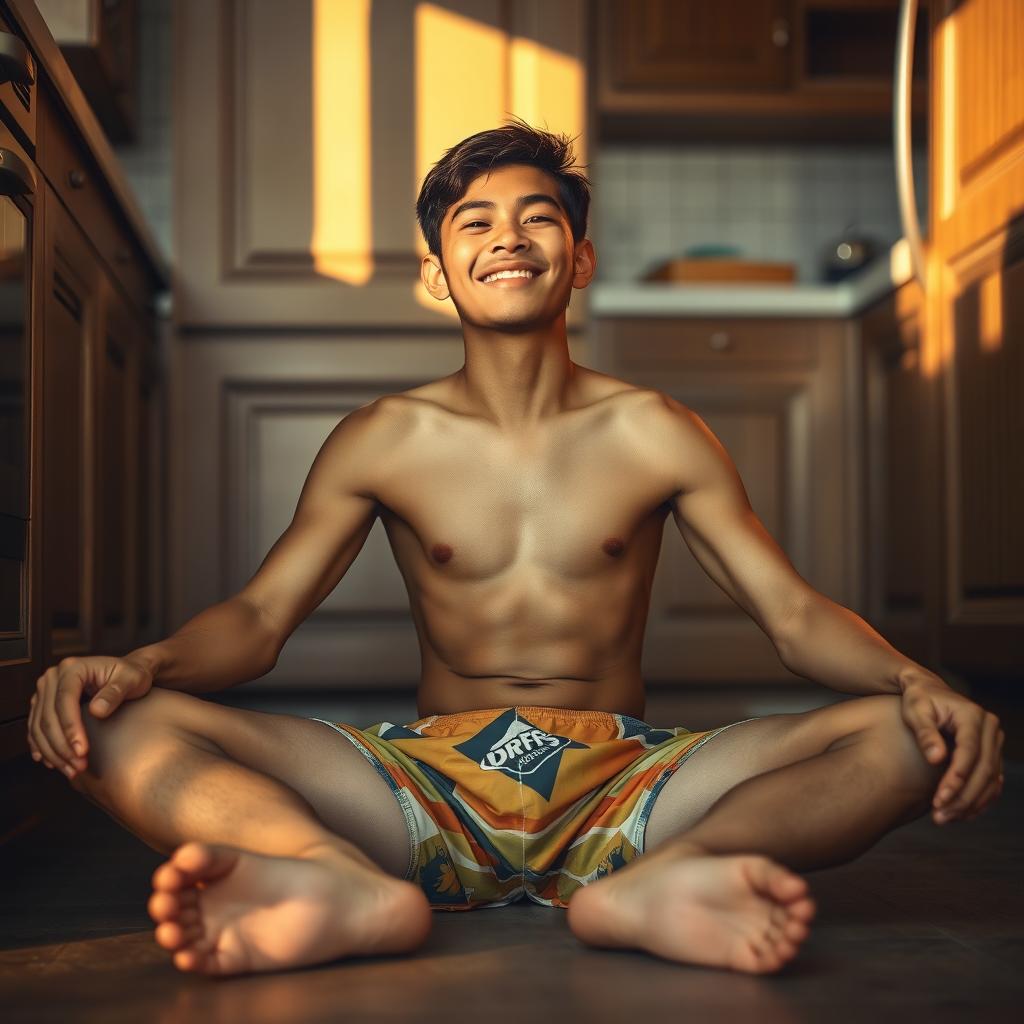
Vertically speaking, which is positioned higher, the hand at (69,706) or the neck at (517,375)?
the neck at (517,375)

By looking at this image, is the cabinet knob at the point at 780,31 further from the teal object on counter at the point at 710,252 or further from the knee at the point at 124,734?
the knee at the point at 124,734

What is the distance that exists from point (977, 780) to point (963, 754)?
0.9 inches

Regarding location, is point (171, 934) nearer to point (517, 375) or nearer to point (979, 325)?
point (517, 375)

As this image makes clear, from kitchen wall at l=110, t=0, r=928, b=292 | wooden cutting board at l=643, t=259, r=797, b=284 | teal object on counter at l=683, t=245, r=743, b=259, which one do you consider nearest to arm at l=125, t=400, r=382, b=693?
wooden cutting board at l=643, t=259, r=797, b=284

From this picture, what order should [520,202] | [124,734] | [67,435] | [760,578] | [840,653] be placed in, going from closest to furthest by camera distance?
[124,734], [840,653], [760,578], [520,202], [67,435]

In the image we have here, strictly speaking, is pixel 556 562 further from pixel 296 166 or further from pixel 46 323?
pixel 296 166

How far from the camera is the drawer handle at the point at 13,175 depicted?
129cm

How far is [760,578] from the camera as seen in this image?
50.1 inches

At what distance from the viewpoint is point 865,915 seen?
115 cm

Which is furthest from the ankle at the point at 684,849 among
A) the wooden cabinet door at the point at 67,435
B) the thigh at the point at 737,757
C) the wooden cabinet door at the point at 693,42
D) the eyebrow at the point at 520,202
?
the wooden cabinet door at the point at 693,42

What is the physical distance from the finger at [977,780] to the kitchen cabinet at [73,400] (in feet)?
2.97

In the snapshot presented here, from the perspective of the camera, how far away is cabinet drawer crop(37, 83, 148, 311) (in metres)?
1.58

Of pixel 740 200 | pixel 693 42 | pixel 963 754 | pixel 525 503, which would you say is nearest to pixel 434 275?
pixel 525 503

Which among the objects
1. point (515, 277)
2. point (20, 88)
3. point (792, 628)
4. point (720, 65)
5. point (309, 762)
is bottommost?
point (309, 762)
